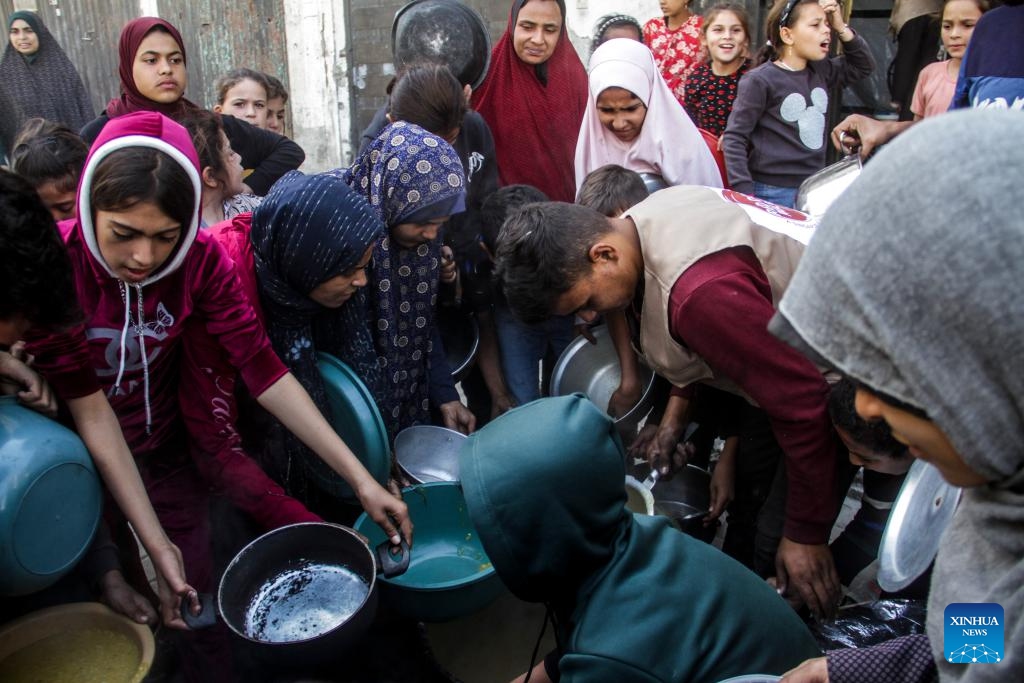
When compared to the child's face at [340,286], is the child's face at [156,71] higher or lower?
higher

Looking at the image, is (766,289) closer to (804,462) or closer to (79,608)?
(804,462)

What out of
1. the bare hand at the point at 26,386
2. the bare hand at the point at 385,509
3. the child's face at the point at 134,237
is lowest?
the bare hand at the point at 385,509

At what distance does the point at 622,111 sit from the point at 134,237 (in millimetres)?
2327

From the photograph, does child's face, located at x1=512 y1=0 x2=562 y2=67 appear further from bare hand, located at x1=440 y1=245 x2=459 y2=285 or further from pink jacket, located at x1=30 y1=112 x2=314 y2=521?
pink jacket, located at x1=30 y1=112 x2=314 y2=521

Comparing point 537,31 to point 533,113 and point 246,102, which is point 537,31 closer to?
point 533,113

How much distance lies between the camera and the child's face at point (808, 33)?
4.06 metres

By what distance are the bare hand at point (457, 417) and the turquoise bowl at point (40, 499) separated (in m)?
1.35

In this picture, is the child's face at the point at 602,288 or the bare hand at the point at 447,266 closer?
the child's face at the point at 602,288

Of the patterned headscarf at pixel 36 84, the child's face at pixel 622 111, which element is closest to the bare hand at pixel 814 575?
the child's face at pixel 622 111

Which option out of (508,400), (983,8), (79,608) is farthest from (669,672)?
(983,8)

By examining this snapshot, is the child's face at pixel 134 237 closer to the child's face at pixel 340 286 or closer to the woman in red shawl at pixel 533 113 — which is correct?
the child's face at pixel 340 286

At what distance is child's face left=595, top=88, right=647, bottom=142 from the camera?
3.43 m

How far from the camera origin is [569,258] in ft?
7.21

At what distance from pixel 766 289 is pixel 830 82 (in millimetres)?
2937
